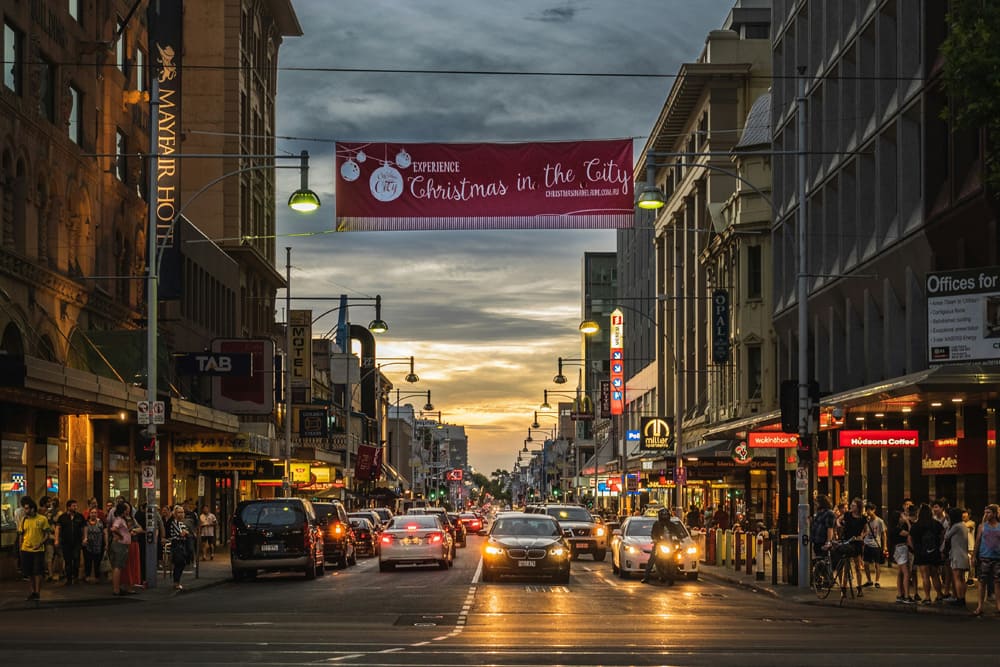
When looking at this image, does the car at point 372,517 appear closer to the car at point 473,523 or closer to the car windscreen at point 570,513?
the car windscreen at point 570,513

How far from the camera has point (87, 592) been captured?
3033 cm

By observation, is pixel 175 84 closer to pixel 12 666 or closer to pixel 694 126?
pixel 12 666

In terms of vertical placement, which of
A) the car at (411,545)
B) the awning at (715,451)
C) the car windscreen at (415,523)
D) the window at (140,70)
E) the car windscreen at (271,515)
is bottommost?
the car at (411,545)

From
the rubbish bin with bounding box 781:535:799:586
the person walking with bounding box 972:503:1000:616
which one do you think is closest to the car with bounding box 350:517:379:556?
the rubbish bin with bounding box 781:535:799:586

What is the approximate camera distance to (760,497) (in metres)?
63.8

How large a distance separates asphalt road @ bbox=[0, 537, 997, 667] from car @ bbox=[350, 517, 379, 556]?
2000 centimetres

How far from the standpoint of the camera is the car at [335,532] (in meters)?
43.8

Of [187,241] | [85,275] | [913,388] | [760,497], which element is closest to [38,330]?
[85,275]

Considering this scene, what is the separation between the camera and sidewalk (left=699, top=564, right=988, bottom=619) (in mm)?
25344

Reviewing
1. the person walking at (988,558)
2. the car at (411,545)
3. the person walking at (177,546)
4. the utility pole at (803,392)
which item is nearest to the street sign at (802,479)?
the utility pole at (803,392)

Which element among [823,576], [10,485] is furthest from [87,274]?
[823,576]

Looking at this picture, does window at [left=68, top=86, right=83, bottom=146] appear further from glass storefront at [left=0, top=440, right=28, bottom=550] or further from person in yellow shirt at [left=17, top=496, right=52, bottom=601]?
person in yellow shirt at [left=17, top=496, right=52, bottom=601]

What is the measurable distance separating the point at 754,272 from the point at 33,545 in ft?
128

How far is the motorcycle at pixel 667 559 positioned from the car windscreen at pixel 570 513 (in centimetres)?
1526
